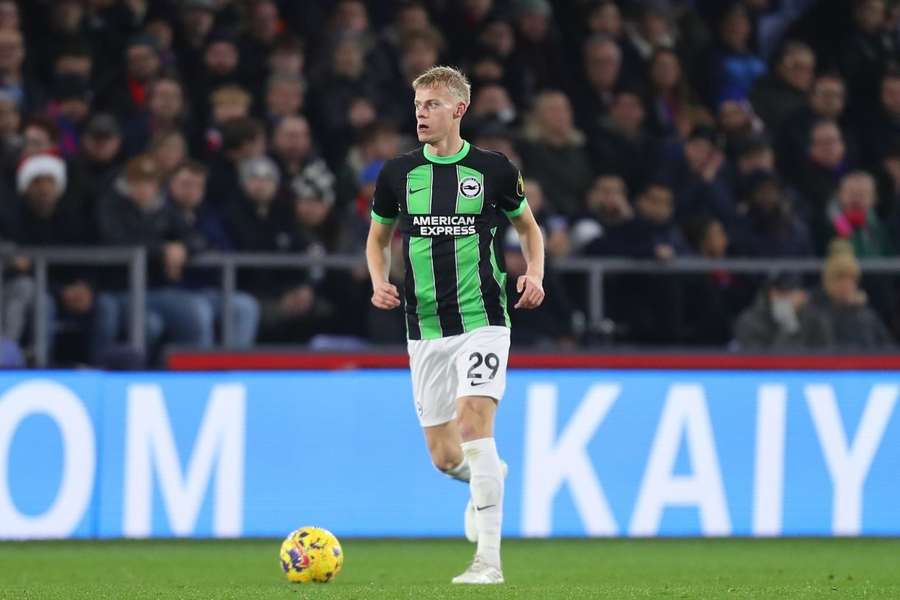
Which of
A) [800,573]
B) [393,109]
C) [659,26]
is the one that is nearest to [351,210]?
[393,109]

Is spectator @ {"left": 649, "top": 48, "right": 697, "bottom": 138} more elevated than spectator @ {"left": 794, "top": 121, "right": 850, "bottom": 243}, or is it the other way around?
spectator @ {"left": 649, "top": 48, "right": 697, "bottom": 138}

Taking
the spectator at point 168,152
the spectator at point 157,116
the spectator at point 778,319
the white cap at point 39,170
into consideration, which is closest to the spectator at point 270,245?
the spectator at point 168,152

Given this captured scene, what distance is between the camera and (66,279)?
12.3 meters

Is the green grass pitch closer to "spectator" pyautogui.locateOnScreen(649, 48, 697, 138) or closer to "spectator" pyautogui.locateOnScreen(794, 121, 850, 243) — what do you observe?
"spectator" pyautogui.locateOnScreen(794, 121, 850, 243)

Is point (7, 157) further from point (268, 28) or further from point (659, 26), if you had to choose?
point (659, 26)

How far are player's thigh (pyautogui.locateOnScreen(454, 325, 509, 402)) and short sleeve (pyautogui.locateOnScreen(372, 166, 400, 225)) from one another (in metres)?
0.65

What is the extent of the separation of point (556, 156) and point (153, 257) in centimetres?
348

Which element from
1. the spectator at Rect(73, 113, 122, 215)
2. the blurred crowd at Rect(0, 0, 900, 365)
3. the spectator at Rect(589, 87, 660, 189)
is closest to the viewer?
the blurred crowd at Rect(0, 0, 900, 365)

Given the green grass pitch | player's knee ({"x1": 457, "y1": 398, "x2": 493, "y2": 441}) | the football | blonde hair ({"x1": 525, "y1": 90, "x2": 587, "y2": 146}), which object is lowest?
the green grass pitch

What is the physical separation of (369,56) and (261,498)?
4900 mm

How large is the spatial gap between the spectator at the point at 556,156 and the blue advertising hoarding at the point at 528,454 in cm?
312

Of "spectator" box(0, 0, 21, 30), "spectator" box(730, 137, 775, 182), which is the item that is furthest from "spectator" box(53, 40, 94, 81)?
"spectator" box(730, 137, 775, 182)

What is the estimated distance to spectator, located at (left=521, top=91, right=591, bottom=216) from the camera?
1417 cm

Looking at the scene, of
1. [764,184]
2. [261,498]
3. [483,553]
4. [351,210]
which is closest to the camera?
[483,553]
